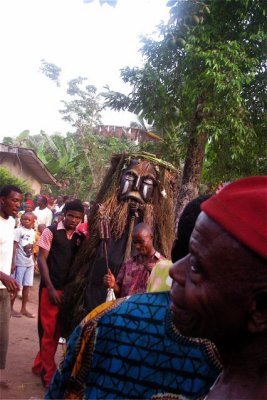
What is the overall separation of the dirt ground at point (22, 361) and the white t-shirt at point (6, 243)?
3.12ft

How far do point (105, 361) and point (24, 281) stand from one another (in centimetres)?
591

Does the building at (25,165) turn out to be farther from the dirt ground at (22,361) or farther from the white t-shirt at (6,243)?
the white t-shirt at (6,243)

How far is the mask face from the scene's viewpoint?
459 cm

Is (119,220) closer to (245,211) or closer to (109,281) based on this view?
(109,281)

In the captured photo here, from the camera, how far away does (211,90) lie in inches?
317

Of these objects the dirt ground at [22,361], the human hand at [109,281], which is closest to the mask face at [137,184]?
the human hand at [109,281]

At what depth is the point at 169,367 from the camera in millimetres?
1195

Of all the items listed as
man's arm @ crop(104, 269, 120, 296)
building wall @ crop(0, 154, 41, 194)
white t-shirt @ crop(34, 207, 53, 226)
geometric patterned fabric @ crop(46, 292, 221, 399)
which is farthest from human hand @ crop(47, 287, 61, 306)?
building wall @ crop(0, 154, 41, 194)

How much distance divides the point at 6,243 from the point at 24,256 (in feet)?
8.61

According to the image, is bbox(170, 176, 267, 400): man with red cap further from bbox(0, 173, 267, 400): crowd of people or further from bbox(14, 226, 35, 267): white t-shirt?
bbox(14, 226, 35, 267): white t-shirt

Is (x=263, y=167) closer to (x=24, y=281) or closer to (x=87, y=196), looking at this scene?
(x=24, y=281)

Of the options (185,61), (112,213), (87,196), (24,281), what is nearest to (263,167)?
(185,61)

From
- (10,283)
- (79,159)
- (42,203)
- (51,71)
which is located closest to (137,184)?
(10,283)

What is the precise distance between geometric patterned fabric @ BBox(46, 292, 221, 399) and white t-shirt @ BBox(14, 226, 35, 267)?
18.5ft
